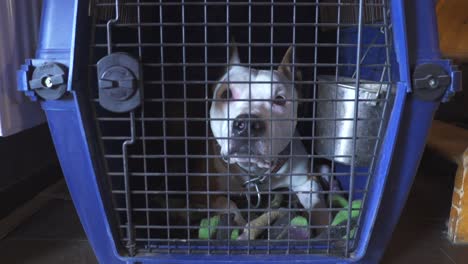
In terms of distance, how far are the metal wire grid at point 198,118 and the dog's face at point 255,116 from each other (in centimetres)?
3

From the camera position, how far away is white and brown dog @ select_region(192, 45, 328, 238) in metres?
1.08

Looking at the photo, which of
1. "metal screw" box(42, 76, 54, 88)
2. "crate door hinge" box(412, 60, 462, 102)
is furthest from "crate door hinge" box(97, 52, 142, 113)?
"crate door hinge" box(412, 60, 462, 102)

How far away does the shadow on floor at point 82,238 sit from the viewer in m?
1.09

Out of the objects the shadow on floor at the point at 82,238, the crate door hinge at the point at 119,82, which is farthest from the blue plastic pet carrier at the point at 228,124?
the shadow on floor at the point at 82,238

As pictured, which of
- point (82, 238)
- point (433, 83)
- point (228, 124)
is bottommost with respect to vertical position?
point (82, 238)

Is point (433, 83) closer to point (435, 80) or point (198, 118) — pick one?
point (435, 80)

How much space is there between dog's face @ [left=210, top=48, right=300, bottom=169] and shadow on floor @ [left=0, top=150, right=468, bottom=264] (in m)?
0.44

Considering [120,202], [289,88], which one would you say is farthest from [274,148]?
[120,202]

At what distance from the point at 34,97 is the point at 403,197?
33.7 inches

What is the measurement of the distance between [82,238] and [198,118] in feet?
1.87

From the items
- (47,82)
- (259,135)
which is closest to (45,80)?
(47,82)

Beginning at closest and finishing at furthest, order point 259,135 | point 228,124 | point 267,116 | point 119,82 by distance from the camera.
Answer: point 119,82
point 228,124
point 259,135
point 267,116

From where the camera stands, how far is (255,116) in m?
1.13

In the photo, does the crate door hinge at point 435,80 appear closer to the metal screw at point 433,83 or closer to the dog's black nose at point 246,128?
the metal screw at point 433,83
